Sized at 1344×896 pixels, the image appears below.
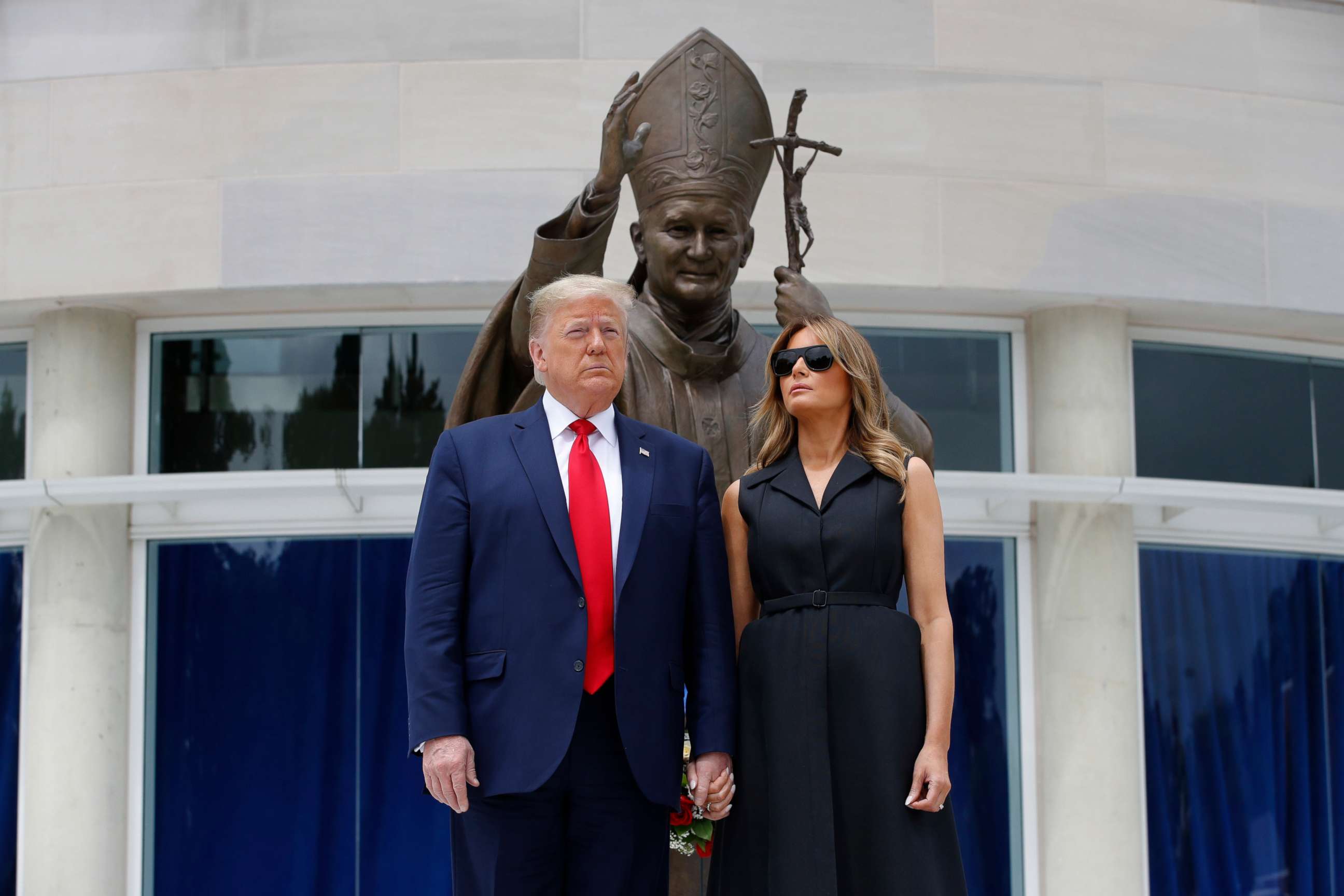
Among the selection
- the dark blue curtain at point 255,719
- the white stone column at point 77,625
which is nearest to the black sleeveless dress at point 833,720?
the dark blue curtain at point 255,719

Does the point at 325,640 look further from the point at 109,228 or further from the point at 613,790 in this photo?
the point at 613,790

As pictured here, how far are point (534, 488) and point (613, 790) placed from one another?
→ 604mm

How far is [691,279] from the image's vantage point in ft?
13.2

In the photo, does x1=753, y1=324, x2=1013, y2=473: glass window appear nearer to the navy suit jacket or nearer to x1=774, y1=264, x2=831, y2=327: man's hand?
x1=774, y1=264, x2=831, y2=327: man's hand

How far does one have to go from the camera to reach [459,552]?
2.94 m

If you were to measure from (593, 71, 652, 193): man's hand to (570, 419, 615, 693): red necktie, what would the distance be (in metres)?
0.90

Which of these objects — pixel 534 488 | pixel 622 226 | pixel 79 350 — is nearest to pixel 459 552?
pixel 534 488

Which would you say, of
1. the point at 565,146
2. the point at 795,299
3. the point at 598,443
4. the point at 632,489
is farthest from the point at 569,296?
the point at 565,146

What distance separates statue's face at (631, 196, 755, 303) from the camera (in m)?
4.00

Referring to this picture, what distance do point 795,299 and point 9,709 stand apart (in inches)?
276

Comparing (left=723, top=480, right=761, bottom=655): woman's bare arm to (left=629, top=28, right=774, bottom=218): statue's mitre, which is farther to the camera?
(left=629, top=28, right=774, bottom=218): statue's mitre

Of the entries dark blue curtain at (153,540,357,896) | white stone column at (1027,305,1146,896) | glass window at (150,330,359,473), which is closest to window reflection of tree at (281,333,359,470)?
glass window at (150,330,359,473)

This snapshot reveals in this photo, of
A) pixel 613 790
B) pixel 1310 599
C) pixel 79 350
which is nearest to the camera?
pixel 613 790

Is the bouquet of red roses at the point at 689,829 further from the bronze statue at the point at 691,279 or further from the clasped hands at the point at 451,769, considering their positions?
the bronze statue at the point at 691,279
